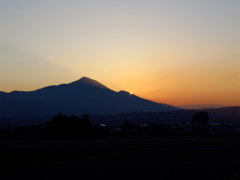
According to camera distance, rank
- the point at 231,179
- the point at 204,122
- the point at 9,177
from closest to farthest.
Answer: the point at 231,179, the point at 9,177, the point at 204,122

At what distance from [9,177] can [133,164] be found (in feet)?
29.2

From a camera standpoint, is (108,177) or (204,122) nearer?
(108,177)

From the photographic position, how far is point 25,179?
20.9 m

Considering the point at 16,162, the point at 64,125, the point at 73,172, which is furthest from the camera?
the point at 64,125

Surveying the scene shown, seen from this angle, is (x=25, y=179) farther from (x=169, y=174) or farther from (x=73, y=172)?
(x=169, y=174)

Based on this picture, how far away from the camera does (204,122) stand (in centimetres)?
16262

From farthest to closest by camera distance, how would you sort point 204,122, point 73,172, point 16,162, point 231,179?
point 204,122
point 16,162
point 73,172
point 231,179

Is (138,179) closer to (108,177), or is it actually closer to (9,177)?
(108,177)

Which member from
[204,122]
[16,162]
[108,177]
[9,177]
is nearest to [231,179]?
[108,177]

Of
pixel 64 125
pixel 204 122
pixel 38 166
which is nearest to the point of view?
pixel 38 166

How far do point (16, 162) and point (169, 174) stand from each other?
37.1 feet

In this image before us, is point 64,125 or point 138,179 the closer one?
point 138,179

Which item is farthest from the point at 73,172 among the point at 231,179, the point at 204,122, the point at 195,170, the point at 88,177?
the point at 204,122

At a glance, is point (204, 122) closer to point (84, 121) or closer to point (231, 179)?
point (84, 121)
